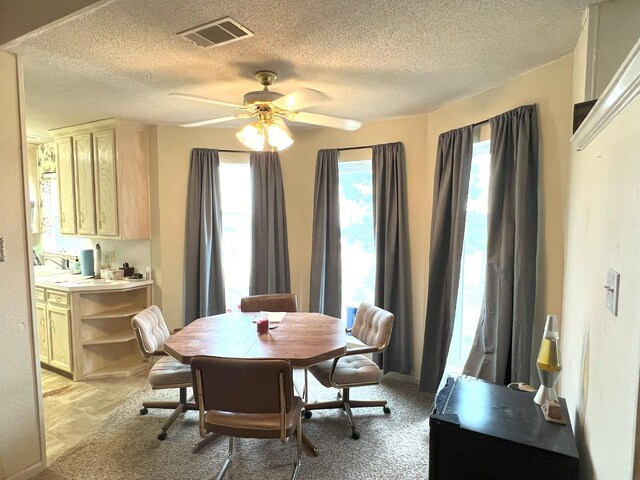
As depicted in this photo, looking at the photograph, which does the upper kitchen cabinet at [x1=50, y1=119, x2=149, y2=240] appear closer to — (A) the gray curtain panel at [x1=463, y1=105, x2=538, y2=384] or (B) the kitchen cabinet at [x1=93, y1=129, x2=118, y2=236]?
(B) the kitchen cabinet at [x1=93, y1=129, x2=118, y2=236]

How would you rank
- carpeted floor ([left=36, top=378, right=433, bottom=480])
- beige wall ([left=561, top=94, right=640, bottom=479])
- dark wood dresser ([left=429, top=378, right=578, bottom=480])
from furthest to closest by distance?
carpeted floor ([left=36, top=378, right=433, bottom=480]), dark wood dresser ([left=429, top=378, right=578, bottom=480]), beige wall ([left=561, top=94, right=640, bottom=479])

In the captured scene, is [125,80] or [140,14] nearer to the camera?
[140,14]

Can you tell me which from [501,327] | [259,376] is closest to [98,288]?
[259,376]

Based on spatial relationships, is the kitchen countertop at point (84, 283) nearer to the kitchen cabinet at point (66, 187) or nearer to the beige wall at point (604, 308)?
the kitchen cabinet at point (66, 187)

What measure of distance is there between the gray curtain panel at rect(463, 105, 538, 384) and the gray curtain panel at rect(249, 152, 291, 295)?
85.2 inches

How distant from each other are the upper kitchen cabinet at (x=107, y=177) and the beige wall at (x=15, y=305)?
1.60 meters

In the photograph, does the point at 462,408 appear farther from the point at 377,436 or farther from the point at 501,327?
the point at 377,436

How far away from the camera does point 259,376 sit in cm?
187

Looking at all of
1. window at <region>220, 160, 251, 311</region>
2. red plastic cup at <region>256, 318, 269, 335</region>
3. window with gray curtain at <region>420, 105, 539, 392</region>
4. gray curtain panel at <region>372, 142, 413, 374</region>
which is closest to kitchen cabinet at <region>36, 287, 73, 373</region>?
window at <region>220, 160, 251, 311</region>

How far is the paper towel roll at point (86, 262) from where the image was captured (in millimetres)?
4184

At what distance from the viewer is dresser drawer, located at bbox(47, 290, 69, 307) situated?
364 centimetres

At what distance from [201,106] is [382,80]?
1.59 m

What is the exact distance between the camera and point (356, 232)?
13.0ft

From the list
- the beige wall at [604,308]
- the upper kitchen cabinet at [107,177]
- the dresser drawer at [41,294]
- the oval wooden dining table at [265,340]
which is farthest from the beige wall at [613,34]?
the dresser drawer at [41,294]
